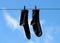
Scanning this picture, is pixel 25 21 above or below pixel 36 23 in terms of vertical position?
above

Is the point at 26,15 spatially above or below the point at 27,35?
above

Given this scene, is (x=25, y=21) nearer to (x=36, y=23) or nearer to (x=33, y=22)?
(x=33, y=22)

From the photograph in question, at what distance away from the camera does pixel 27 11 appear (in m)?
15.8

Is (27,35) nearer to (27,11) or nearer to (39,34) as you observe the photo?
(39,34)

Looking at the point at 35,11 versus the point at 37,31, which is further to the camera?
the point at 37,31

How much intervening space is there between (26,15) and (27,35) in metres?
1.61

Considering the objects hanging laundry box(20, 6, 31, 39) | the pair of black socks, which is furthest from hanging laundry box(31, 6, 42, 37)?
hanging laundry box(20, 6, 31, 39)

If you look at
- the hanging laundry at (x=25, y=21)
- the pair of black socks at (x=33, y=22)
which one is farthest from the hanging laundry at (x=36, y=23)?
the hanging laundry at (x=25, y=21)

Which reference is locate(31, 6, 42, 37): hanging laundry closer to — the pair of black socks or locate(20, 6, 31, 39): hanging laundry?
the pair of black socks

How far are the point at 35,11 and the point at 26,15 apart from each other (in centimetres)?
78

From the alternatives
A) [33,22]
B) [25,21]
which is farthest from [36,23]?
[25,21]

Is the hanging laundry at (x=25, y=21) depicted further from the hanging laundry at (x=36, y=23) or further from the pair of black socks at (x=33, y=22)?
the hanging laundry at (x=36, y=23)

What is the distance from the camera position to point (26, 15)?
16203mm

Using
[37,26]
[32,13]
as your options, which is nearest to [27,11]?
[32,13]
